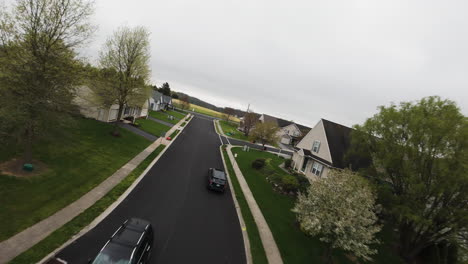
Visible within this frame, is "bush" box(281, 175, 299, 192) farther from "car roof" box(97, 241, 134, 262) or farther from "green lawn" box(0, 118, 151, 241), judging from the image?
"car roof" box(97, 241, 134, 262)

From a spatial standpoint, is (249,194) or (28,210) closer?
(28,210)

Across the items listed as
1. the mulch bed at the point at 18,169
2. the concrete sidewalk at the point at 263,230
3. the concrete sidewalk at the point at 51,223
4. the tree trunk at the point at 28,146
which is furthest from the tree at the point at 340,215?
the tree trunk at the point at 28,146

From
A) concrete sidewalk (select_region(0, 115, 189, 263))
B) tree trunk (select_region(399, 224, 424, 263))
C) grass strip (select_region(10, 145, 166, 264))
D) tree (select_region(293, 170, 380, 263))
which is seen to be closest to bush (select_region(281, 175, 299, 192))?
tree trunk (select_region(399, 224, 424, 263))

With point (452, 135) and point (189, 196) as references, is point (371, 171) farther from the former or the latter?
point (189, 196)

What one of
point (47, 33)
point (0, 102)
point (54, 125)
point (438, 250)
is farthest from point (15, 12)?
point (438, 250)

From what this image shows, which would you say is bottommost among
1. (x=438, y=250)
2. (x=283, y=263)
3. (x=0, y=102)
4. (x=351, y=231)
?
(x=283, y=263)

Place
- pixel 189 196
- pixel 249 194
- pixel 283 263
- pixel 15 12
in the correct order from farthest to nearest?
pixel 249 194
pixel 189 196
pixel 15 12
pixel 283 263
